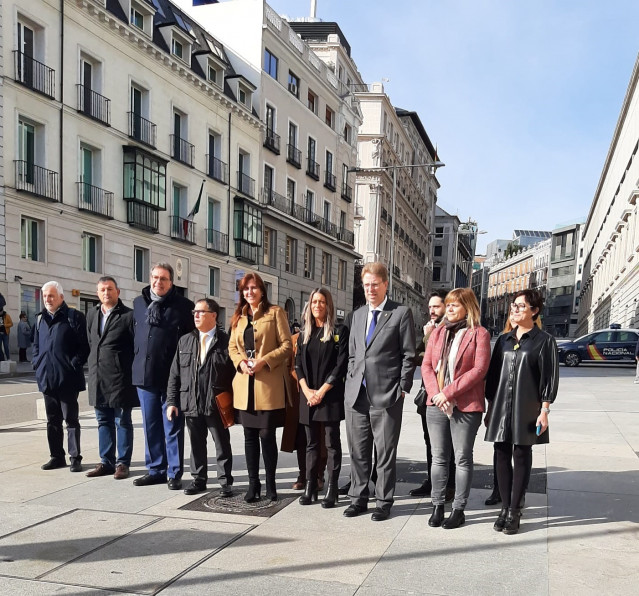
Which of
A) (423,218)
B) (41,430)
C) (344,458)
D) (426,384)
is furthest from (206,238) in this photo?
(423,218)

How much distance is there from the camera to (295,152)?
36.9 metres

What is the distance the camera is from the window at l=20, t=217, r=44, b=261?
20484 mm

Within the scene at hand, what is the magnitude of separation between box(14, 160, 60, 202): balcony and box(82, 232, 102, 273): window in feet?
7.25

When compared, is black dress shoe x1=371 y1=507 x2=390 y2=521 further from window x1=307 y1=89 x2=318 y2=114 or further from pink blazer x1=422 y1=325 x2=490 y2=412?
window x1=307 y1=89 x2=318 y2=114

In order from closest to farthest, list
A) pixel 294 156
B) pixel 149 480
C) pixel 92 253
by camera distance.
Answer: pixel 149 480
pixel 92 253
pixel 294 156

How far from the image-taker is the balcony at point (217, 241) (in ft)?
99.0

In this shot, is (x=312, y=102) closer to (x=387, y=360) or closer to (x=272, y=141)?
(x=272, y=141)

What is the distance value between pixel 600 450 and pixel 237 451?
4.41 metres

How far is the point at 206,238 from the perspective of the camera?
29953 millimetres

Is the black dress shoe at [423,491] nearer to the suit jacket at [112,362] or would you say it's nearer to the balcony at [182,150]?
the suit jacket at [112,362]

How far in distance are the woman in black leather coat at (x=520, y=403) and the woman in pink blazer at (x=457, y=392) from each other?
166 millimetres

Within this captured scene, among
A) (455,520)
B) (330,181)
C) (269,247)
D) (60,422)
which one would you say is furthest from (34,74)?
(330,181)

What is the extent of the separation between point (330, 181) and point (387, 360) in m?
37.1

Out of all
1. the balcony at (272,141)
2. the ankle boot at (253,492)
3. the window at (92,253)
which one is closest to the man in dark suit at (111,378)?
the ankle boot at (253,492)
